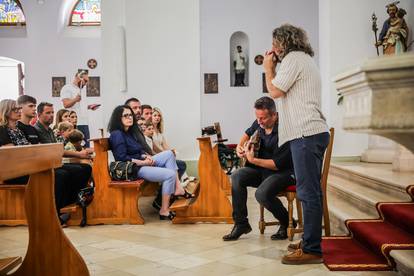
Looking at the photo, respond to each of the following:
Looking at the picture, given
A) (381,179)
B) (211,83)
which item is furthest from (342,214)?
(211,83)

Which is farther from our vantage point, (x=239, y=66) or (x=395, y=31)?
(x=239, y=66)

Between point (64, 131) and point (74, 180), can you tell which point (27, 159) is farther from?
point (64, 131)

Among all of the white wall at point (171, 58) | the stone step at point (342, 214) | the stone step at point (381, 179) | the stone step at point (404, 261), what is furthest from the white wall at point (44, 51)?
the stone step at point (404, 261)

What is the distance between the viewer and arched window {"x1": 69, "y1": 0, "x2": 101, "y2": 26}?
1591 centimetres

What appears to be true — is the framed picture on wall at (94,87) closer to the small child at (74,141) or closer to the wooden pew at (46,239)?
the small child at (74,141)

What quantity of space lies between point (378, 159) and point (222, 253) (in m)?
4.74

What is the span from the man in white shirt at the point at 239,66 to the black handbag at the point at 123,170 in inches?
336

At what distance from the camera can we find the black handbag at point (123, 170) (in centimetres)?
571

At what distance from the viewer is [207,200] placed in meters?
5.75

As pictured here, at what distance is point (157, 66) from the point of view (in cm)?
864

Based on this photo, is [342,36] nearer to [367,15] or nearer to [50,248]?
[367,15]

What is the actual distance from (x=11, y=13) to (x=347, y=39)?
1115cm

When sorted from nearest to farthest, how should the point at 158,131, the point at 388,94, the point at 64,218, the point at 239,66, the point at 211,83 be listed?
the point at 388,94, the point at 64,218, the point at 158,131, the point at 211,83, the point at 239,66

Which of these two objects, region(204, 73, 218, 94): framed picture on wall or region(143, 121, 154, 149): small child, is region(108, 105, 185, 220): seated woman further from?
region(204, 73, 218, 94): framed picture on wall
